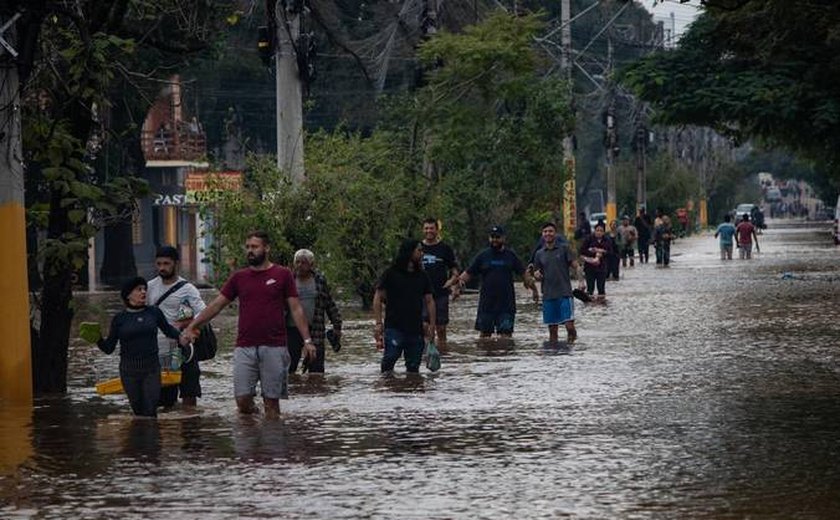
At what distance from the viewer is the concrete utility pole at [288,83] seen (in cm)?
3231

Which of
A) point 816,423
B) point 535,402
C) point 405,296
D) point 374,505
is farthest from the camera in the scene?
point 405,296

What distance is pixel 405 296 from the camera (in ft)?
Answer: 64.7

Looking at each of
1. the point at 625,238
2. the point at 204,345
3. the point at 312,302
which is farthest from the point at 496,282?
the point at 625,238

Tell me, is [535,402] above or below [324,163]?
below

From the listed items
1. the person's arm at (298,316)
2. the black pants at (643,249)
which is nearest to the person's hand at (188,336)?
the person's arm at (298,316)

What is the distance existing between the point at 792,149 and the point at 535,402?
29.6m

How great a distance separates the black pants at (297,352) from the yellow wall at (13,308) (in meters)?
3.09

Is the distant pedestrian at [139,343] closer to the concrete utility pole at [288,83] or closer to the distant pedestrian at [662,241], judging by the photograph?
the concrete utility pole at [288,83]

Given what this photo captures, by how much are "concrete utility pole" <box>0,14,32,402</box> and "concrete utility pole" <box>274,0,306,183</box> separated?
1453 cm

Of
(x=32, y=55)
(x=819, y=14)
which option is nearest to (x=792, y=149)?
(x=819, y=14)

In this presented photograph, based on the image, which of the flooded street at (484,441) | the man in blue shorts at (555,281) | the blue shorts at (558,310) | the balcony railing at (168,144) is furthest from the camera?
the balcony railing at (168,144)

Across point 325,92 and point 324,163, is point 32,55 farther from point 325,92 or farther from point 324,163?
point 325,92

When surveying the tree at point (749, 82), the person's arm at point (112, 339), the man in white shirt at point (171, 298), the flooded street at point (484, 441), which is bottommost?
the flooded street at point (484, 441)

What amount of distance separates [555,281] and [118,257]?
104 ft
